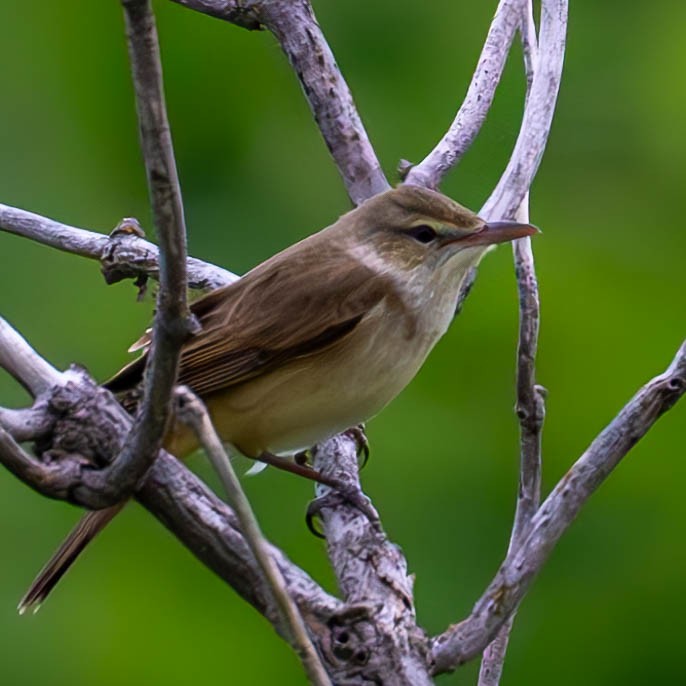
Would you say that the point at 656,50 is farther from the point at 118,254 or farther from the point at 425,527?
the point at 118,254

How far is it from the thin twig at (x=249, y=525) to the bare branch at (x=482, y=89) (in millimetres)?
1509

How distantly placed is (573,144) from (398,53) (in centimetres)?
78

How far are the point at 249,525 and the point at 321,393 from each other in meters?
1.16

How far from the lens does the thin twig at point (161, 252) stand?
1.58 metres

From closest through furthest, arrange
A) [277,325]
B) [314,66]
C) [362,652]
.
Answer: [362,652]
[277,325]
[314,66]

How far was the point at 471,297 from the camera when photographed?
4.84 m

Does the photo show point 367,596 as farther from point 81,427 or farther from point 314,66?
point 314,66

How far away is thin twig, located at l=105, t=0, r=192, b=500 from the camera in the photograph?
1.58 meters

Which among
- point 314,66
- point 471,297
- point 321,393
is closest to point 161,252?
point 321,393

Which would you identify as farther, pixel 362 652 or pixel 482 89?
pixel 482 89

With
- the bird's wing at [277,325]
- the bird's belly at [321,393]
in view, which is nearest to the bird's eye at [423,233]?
the bird's wing at [277,325]

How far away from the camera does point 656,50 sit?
18.7ft

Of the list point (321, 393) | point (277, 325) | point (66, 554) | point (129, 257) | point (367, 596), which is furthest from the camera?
point (129, 257)

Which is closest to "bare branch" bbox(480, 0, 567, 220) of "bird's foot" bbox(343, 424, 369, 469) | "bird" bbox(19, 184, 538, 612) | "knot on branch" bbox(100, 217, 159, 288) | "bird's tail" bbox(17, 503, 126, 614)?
"bird" bbox(19, 184, 538, 612)
